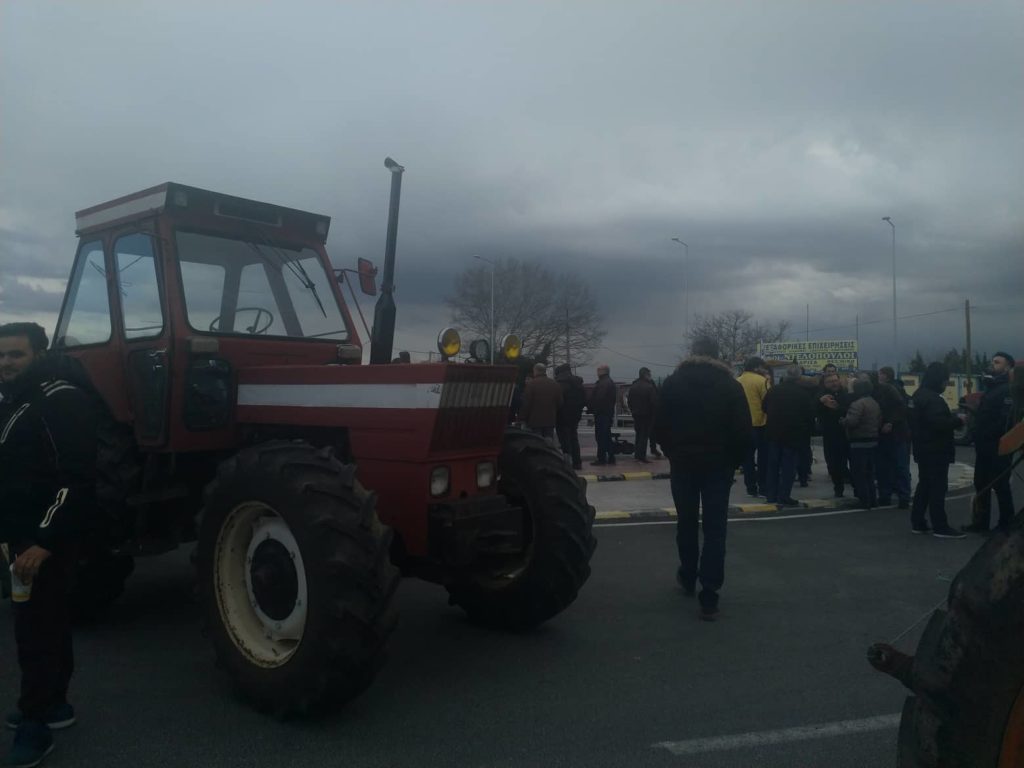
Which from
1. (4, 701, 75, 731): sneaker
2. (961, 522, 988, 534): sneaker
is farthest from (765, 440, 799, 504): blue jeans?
(4, 701, 75, 731): sneaker

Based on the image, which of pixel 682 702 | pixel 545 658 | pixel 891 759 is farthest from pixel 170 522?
pixel 891 759

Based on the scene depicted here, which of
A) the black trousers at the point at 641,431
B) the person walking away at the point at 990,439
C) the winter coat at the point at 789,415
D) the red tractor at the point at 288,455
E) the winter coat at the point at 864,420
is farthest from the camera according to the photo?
the black trousers at the point at 641,431

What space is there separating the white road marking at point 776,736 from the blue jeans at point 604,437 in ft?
34.2

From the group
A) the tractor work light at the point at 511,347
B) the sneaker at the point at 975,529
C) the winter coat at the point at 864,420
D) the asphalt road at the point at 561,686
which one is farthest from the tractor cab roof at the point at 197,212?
the sneaker at the point at 975,529

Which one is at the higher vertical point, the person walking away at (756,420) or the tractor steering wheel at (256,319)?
the tractor steering wheel at (256,319)

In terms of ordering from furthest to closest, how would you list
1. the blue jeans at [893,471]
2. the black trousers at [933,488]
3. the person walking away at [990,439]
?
the blue jeans at [893,471] < the black trousers at [933,488] < the person walking away at [990,439]

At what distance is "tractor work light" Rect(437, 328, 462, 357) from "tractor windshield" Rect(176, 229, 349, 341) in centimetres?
162

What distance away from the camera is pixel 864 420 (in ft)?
34.7

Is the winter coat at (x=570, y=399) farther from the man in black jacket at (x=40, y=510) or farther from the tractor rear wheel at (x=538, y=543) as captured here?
the man in black jacket at (x=40, y=510)

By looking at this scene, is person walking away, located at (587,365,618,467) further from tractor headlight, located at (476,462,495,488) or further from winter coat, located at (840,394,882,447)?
tractor headlight, located at (476,462,495,488)

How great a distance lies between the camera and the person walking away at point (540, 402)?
13016 millimetres

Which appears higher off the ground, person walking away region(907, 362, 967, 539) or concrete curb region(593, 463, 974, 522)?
person walking away region(907, 362, 967, 539)

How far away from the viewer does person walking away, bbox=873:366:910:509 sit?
1084 centimetres

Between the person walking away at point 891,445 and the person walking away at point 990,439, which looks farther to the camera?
the person walking away at point 891,445
